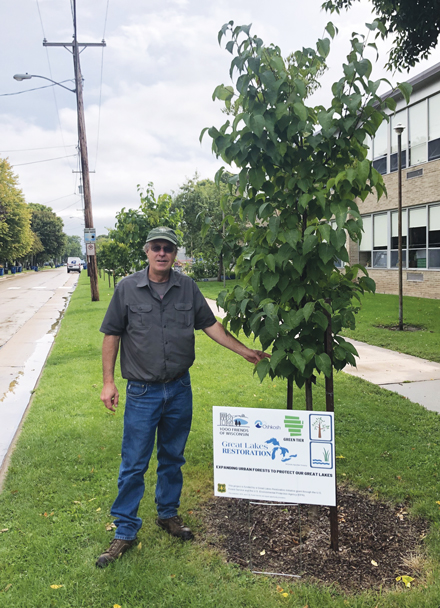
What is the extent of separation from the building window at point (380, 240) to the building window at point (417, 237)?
5.64ft

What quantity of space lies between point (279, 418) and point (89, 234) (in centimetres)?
1903

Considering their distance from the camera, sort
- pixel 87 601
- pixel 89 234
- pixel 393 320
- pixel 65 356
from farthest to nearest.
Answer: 1. pixel 89 234
2. pixel 393 320
3. pixel 65 356
4. pixel 87 601

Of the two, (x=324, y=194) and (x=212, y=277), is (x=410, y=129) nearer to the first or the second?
(x=324, y=194)

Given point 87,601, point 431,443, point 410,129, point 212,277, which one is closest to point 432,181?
point 410,129

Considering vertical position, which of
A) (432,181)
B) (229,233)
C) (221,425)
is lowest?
(221,425)

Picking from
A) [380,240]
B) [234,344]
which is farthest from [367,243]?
[234,344]

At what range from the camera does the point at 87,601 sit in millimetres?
2885

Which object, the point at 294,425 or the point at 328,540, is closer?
the point at 294,425

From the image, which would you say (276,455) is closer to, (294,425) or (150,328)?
(294,425)

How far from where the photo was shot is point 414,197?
18656 mm

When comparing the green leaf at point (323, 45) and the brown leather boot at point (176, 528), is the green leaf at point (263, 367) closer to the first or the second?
the brown leather boot at point (176, 528)

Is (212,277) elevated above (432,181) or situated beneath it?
situated beneath

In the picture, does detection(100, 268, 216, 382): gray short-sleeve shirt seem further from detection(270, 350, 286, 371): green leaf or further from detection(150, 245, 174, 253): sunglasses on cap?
detection(270, 350, 286, 371): green leaf

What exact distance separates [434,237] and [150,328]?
16.8 metres
